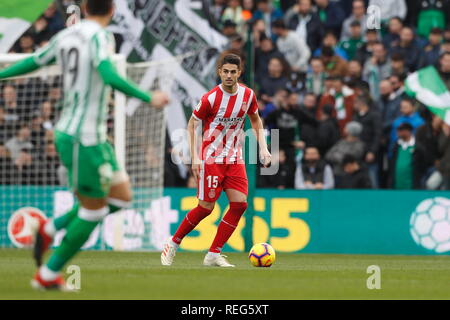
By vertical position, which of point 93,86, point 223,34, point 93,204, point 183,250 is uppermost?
point 223,34

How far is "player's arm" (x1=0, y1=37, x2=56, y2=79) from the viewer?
750 cm

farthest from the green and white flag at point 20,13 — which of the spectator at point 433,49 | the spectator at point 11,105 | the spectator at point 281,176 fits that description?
the spectator at point 433,49

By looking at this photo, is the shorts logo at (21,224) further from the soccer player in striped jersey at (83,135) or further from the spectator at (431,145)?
the soccer player in striped jersey at (83,135)

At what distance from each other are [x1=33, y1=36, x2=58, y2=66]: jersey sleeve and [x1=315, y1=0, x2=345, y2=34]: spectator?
33.6 ft

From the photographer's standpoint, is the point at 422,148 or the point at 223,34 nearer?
the point at 422,148

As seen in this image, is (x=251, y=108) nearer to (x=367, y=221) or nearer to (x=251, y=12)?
(x=367, y=221)

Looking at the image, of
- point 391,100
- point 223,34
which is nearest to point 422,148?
point 391,100

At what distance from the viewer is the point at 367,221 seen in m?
15.0

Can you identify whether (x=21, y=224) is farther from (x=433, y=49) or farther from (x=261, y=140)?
(x=433, y=49)

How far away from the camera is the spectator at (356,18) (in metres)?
16.8

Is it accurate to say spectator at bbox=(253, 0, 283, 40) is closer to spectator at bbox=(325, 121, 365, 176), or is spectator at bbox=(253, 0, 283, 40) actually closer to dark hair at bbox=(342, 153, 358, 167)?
spectator at bbox=(325, 121, 365, 176)

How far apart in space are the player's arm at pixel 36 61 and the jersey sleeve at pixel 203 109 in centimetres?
330
